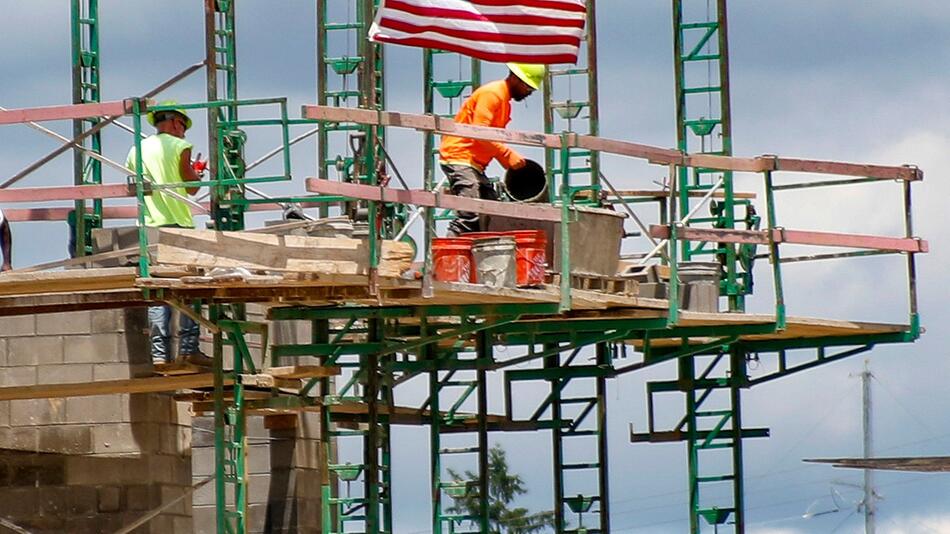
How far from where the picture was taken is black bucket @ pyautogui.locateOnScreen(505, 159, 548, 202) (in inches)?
1076

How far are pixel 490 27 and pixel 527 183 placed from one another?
5.41 ft

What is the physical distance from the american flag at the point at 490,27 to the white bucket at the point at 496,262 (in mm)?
1850

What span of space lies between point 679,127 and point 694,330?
2823 millimetres

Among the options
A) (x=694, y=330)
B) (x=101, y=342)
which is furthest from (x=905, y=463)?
(x=101, y=342)

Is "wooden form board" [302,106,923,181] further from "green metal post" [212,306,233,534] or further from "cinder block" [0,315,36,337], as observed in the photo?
"cinder block" [0,315,36,337]

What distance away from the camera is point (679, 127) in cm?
3231

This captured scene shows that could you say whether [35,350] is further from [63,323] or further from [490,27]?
[490,27]

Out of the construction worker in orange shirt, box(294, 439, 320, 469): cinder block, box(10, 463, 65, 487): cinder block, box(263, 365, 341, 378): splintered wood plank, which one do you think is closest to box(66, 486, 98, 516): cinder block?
box(10, 463, 65, 487): cinder block

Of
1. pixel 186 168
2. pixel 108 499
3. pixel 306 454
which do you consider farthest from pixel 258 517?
pixel 186 168

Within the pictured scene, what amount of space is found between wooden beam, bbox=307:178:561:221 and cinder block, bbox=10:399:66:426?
6.49 m

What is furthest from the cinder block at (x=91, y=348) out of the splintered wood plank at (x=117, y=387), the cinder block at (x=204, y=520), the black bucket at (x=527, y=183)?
the black bucket at (x=527, y=183)

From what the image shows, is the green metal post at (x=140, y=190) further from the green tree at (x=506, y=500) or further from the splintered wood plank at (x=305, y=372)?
the green tree at (x=506, y=500)

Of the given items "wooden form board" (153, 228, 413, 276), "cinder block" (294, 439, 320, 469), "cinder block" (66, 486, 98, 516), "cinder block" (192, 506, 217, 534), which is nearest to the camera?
"wooden form board" (153, 228, 413, 276)

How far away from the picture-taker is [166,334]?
28.4 meters
